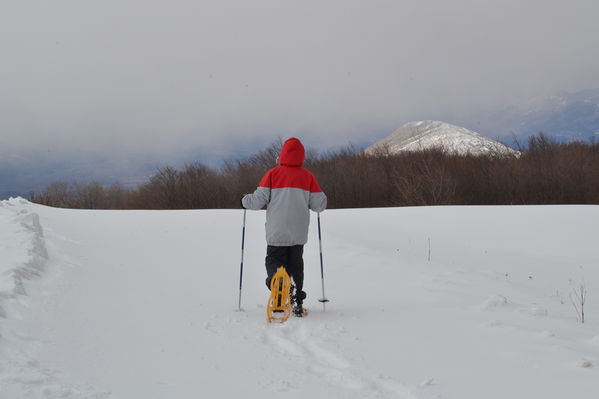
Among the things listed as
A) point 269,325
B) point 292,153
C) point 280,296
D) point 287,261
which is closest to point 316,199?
point 292,153

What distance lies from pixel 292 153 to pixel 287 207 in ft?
2.06

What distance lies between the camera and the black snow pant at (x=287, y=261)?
494 cm

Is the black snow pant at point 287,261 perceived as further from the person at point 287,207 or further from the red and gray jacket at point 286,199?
the red and gray jacket at point 286,199

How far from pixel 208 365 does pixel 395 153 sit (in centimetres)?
3490

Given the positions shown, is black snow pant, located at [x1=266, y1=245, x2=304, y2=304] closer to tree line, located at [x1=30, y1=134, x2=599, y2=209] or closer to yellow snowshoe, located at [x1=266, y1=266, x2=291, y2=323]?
yellow snowshoe, located at [x1=266, y1=266, x2=291, y2=323]

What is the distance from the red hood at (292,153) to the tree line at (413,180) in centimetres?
2287

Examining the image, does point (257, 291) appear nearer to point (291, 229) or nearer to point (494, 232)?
point (291, 229)

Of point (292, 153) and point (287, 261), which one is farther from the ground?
point (292, 153)

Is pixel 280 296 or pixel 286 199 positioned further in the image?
pixel 286 199

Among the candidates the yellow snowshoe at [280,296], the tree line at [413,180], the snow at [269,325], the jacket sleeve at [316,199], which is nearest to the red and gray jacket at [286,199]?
the jacket sleeve at [316,199]

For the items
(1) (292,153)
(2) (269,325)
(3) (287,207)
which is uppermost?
(1) (292,153)

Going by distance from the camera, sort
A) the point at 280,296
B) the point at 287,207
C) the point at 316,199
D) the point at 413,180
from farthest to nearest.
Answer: the point at 413,180
the point at 316,199
the point at 287,207
the point at 280,296

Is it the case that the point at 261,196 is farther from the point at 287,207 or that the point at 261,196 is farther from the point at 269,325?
the point at 269,325

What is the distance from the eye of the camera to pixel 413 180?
29.7m
